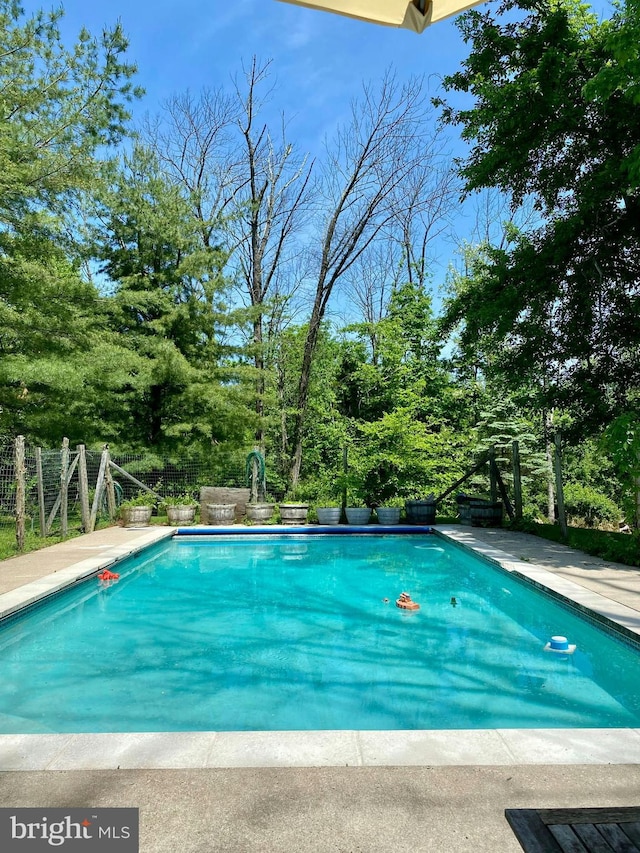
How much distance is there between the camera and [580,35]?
7734mm

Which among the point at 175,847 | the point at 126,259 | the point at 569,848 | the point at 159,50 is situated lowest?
the point at 175,847

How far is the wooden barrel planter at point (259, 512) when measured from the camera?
1254 cm

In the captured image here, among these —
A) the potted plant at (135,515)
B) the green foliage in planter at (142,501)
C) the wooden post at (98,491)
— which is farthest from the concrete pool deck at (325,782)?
the green foliage in planter at (142,501)

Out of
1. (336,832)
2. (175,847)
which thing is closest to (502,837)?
(336,832)

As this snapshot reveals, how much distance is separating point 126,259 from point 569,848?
16432mm

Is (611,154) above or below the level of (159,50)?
below

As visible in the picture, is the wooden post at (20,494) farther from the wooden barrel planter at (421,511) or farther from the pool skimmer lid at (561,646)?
the wooden barrel planter at (421,511)

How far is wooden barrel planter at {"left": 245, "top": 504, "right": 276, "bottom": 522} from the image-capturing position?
1254 centimetres

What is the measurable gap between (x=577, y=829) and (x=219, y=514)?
11022 millimetres

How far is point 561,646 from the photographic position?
4680 mm

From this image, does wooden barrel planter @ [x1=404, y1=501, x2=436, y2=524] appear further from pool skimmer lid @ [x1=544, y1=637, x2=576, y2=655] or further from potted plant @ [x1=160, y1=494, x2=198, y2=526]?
pool skimmer lid @ [x1=544, y1=637, x2=576, y2=655]

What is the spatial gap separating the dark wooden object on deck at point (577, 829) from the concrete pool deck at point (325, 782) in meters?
0.09

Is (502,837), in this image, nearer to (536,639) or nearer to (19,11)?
(536,639)

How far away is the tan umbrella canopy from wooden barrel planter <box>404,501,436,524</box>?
10551mm
